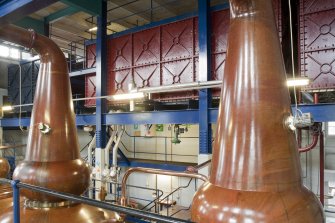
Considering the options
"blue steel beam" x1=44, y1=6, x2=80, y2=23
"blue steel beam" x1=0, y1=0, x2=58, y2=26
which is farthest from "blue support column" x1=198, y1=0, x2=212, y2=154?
"blue steel beam" x1=44, y1=6, x2=80, y2=23

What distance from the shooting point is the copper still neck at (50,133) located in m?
2.69

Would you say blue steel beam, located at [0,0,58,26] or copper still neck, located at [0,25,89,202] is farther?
blue steel beam, located at [0,0,58,26]

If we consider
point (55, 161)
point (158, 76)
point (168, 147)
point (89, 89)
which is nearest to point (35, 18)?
point (89, 89)

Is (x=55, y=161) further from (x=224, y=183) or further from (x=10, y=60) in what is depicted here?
(x=10, y=60)

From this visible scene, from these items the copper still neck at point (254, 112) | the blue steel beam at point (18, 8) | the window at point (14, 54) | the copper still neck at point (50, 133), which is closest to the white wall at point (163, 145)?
the window at point (14, 54)

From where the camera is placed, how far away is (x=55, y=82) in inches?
117

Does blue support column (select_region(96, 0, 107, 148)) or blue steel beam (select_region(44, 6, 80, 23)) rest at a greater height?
blue steel beam (select_region(44, 6, 80, 23))

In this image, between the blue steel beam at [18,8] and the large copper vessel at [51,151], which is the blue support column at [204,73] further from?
the blue steel beam at [18,8]

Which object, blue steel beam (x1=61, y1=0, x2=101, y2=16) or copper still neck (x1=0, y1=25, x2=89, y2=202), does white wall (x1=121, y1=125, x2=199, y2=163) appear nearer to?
blue steel beam (x1=61, y1=0, x2=101, y2=16)

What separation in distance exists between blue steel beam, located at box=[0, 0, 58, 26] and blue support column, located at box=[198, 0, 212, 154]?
129 inches

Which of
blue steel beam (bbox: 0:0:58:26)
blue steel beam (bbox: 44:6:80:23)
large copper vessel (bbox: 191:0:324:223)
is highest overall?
blue steel beam (bbox: 44:6:80:23)

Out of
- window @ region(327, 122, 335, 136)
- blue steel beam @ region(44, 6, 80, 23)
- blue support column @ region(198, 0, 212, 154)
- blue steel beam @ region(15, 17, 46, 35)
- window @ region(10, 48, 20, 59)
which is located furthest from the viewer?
window @ region(10, 48, 20, 59)

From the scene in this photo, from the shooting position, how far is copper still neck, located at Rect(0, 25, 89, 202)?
269 cm

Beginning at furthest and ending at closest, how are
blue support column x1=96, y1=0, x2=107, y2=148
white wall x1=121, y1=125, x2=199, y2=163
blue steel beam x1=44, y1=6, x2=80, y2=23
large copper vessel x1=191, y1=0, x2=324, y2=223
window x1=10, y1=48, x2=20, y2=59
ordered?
1. window x1=10, y1=48, x2=20, y2=59
2. white wall x1=121, y1=125, x2=199, y2=163
3. blue steel beam x1=44, y1=6, x2=80, y2=23
4. blue support column x1=96, y1=0, x2=107, y2=148
5. large copper vessel x1=191, y1=0, x2=324, y2=223
